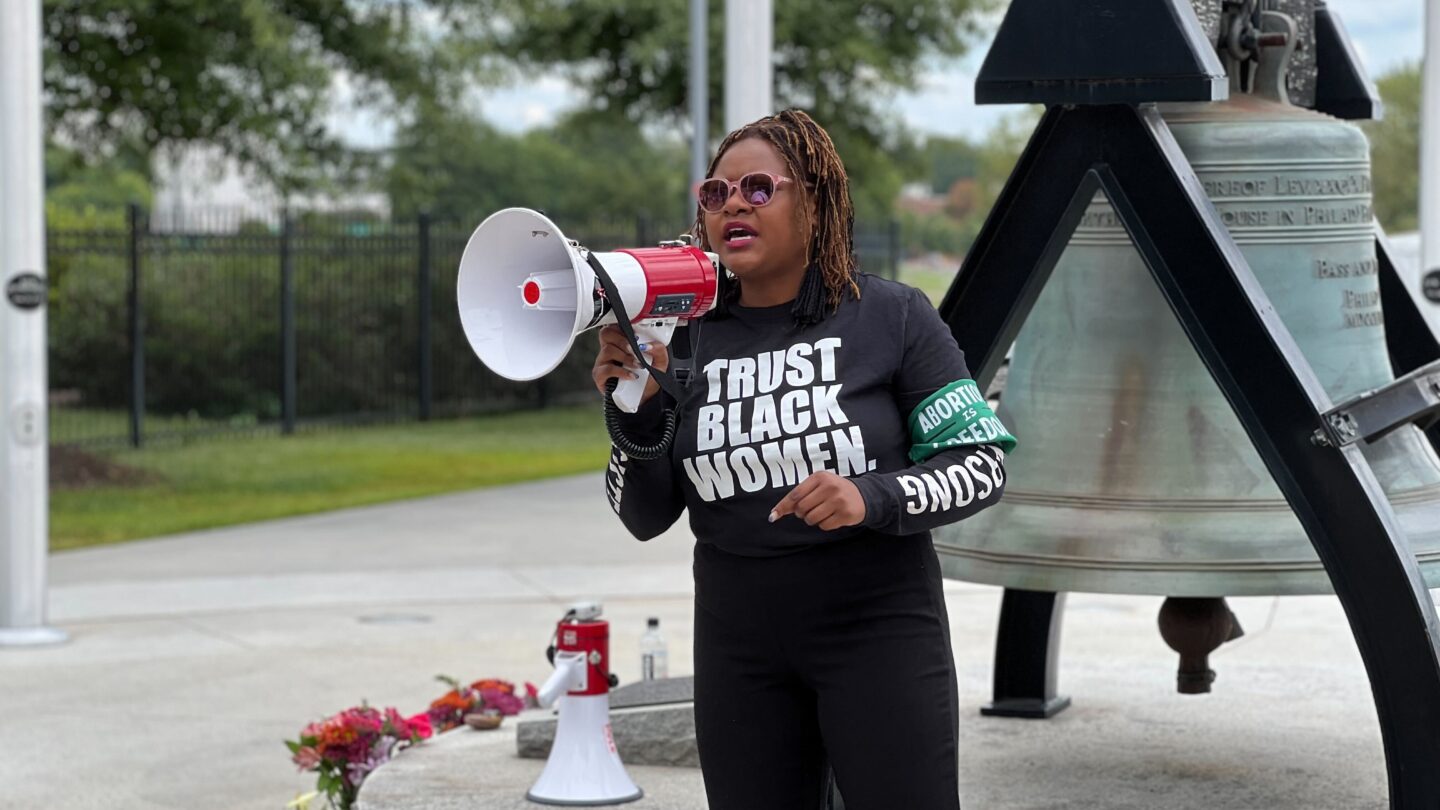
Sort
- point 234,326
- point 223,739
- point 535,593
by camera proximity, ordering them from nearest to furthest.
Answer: point 223,739, point 535,593, point 234,326

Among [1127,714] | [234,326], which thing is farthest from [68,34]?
[1127,714]

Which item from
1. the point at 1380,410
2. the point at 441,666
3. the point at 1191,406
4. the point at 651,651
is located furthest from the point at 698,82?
the point at 1380,410

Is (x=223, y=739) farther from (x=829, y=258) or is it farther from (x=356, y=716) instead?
(x=829, y=258)

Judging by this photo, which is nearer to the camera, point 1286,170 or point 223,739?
point 1286,170

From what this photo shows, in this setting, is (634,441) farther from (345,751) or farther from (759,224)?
(345,751)

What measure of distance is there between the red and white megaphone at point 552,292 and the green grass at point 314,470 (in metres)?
9.26

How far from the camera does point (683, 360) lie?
313cm

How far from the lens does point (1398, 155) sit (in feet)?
135

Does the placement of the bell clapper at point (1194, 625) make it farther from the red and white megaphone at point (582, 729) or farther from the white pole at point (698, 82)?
the white pole at point (698, 82)

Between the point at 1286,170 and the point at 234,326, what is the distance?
57.1ft

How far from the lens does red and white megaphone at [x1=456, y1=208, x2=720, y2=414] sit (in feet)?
9.71

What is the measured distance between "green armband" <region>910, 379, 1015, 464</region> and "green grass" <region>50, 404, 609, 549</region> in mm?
9497

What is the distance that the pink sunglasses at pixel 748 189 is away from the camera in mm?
3102

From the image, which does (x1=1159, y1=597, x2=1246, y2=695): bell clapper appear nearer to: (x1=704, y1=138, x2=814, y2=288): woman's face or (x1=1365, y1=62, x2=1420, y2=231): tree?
(x1=704, y1=138, x2=814, y2=288): woman's face
